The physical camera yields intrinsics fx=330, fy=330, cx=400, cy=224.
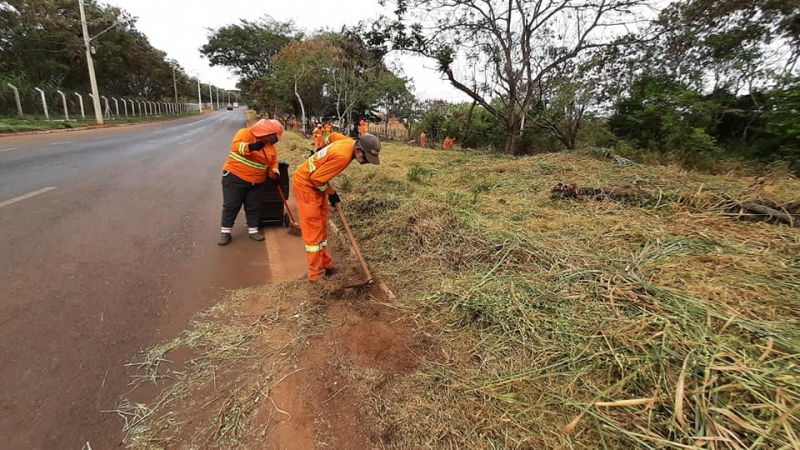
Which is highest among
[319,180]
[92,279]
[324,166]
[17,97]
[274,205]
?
[324,166]

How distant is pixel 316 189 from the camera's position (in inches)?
121

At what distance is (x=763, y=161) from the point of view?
702cm

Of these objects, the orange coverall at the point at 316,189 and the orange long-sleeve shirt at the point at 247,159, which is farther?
the orange long-sleeve shirt at the point at 247,159

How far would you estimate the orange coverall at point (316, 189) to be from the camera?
2920 mm

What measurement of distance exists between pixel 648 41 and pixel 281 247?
479 inches

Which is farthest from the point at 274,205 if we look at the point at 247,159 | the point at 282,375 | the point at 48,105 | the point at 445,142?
the point at 48,105

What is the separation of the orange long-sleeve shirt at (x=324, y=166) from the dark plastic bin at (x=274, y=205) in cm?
128

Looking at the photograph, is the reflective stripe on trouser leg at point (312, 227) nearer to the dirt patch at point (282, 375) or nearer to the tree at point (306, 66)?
the dirt patch at point (282, 375)

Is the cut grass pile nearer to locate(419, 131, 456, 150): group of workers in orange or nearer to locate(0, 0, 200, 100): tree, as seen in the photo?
locate(419, 131, 456, 150): group of workers in orange

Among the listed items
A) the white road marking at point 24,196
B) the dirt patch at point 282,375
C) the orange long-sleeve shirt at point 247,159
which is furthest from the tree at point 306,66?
the dirt patch at point 282,375

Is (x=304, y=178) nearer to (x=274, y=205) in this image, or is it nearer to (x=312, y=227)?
(x=312, y=227)

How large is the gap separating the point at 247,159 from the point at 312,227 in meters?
1.43

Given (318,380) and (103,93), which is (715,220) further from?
(103,93)

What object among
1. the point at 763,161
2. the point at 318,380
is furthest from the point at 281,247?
the point at 763,161
